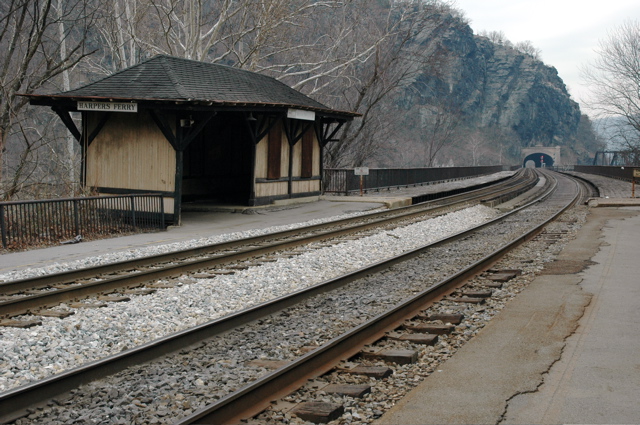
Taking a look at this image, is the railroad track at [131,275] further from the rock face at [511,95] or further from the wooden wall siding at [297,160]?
the rock face at [511,95]

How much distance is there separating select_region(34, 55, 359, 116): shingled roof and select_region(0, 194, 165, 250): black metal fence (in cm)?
275

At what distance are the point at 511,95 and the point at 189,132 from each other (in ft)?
532

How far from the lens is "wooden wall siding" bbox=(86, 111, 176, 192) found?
17375 millimetres

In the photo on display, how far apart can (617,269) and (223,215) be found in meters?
12.0

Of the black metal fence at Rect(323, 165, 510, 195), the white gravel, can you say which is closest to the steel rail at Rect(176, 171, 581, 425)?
the white gravel

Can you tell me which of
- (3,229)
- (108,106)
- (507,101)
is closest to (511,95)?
(507,101)

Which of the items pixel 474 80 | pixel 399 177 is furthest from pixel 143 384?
pixel 474 80

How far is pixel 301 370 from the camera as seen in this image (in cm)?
553

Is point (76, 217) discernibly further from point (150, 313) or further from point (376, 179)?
point (376, 179)

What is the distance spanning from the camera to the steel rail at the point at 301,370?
15.0 ft

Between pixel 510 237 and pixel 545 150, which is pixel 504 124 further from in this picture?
pixel 510 237

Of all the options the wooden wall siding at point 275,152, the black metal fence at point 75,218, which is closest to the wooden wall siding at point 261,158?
the wooden wall siding at point 275,152

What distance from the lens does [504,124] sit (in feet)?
541

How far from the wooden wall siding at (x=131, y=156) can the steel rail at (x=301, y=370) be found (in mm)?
10659
